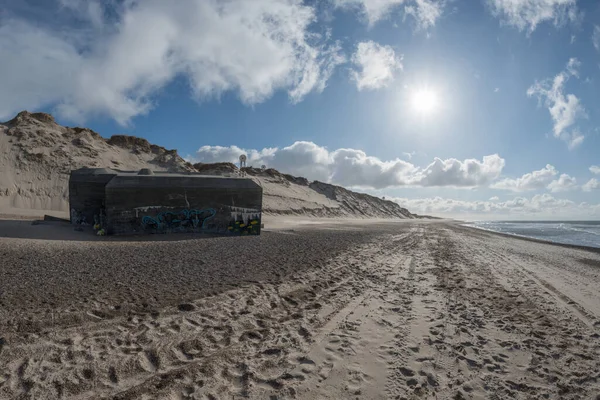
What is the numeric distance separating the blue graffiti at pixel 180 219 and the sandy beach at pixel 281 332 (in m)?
7.50

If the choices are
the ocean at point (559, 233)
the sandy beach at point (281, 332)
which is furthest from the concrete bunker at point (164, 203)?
the ocean at point (559, 233)

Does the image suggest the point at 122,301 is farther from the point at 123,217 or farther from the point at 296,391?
the point at 123,217

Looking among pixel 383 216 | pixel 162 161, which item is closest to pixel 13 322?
pixel 162 161

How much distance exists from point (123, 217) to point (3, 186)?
83.2 ft

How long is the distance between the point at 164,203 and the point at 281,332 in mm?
14994

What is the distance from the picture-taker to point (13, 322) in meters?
5.14

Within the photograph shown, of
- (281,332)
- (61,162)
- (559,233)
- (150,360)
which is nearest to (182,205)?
(281,332)

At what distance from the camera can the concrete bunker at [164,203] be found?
17250 millimetres

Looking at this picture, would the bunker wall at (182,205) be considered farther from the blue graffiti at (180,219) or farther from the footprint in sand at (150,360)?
the footprint in sand at (150,360)

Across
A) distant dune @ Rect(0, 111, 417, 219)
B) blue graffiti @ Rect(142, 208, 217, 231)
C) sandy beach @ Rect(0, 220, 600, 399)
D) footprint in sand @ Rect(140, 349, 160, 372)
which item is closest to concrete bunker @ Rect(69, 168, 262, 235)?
blue graffiti @ Rect(142, 208, 217, 231)

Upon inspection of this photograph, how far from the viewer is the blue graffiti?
17875 millimetres

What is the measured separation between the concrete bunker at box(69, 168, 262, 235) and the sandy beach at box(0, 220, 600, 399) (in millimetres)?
7037

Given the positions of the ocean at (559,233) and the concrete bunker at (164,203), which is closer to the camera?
the concrete bunker at (164,203)

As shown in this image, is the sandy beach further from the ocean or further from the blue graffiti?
the ocean
